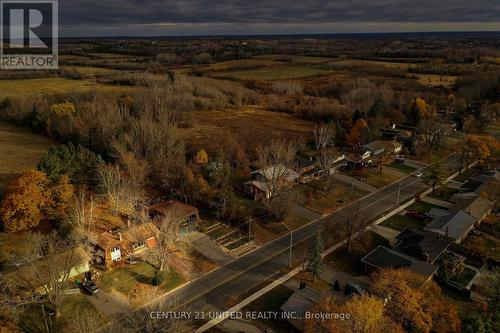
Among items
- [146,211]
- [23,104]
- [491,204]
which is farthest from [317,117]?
[23,104]

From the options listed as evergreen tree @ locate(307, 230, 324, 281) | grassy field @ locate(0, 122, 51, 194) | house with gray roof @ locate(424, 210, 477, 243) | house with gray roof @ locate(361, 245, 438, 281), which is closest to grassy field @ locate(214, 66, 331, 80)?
grassy field @ locate(0, 122, 51, 194)

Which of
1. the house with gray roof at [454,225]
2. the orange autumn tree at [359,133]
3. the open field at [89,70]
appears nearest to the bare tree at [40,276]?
the house with gray roof at [454,225]

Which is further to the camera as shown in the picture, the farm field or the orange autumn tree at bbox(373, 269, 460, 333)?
the farm field

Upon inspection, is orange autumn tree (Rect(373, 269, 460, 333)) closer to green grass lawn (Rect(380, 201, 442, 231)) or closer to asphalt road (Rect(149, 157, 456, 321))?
asphalt road (Rect(149, 157, 456, 321))

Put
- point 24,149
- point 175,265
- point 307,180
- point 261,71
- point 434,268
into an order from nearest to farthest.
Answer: point 434,268 < point 175,265 < point 307,180 < point 24,149 < point 261,71

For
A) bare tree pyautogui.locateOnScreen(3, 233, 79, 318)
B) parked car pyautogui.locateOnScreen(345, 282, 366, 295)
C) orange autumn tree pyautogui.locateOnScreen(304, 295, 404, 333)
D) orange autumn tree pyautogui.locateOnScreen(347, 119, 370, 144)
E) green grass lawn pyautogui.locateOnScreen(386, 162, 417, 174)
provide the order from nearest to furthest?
1. orange autumn tree pyautogui.locateOnScreen(304, 295, 404, 333)
2. bare tree pyautogui.locateOnScreen(3, 233, 79, 318)
3. parked car pyautogui.locateOnScreen(345, 282, 366, 295)
4. green grass lawn pyautogui.locateOnScreen(386, 162, 417, 174)
5. orange autumn tree pyautogui.locateOnScreen(347, 119, 370, 144)

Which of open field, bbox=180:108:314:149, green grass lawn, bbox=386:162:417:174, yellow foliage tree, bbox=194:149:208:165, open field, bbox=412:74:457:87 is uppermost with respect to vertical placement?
open field, bbox=412:74:457:87

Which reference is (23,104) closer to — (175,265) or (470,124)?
(175,265)
